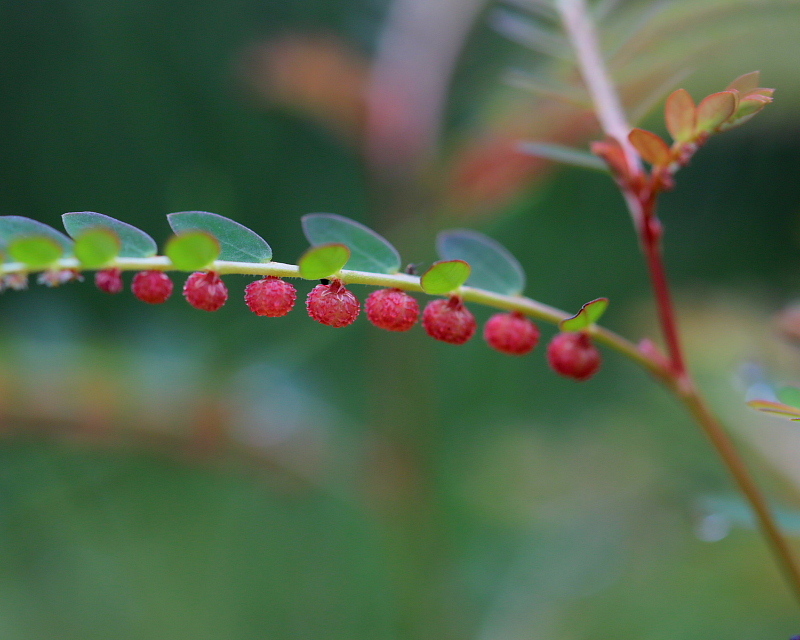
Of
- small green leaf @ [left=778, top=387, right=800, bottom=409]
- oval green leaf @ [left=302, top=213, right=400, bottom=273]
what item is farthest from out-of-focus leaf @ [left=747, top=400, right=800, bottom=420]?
oval green leaf @ [left=302, top=213, right=400, bottom=273]

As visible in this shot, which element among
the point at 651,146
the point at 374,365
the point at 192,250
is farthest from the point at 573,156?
the point at 374,365

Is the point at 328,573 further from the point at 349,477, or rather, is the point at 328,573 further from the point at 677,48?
the point at 677,48

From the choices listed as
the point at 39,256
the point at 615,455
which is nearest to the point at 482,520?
the point at 615,455

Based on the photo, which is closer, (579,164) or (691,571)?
(579,164)

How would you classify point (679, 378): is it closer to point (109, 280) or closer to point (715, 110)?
point (715, 110)

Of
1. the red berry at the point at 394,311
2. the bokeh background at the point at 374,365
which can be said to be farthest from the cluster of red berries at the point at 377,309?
the bokeh background at the point at 374,365

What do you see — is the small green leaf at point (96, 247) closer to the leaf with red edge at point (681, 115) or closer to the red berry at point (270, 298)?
the red berry at point (270, 298)
